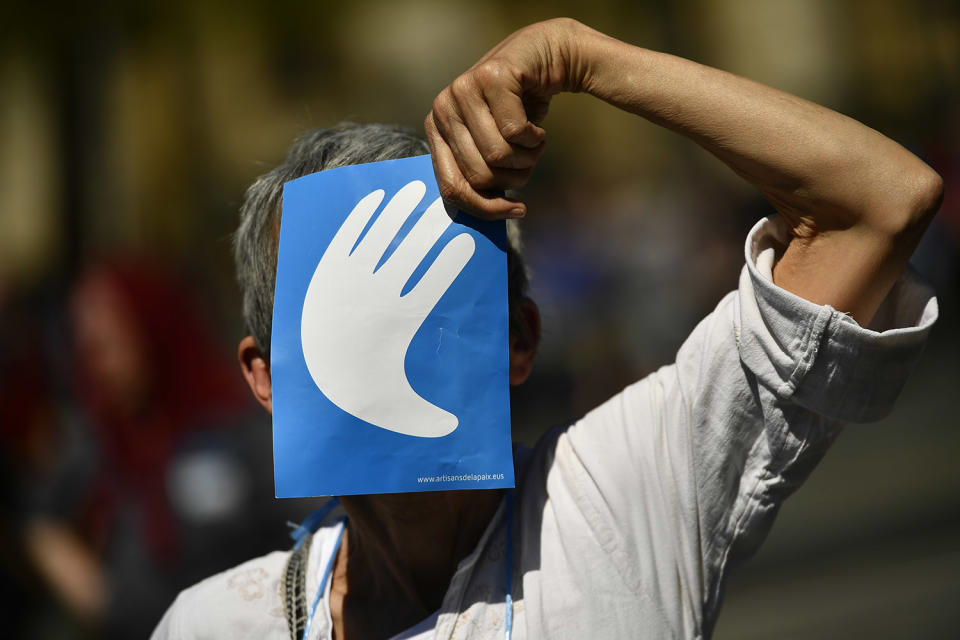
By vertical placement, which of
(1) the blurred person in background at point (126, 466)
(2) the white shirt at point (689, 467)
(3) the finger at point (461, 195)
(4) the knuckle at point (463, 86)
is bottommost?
(1) the blurred person in background at point (126, 466)

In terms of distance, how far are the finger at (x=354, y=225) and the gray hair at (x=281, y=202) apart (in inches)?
4.4

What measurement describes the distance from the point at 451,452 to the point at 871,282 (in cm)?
61

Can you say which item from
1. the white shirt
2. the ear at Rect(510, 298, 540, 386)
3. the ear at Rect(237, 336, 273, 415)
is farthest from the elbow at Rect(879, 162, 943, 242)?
the ear at Rect(237, 336, 273, 415)

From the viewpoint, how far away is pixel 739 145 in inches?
41.9

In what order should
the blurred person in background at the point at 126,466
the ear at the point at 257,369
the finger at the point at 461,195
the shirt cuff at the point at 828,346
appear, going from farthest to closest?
the blurred person in background at the point at 126,466 → the ear at the point at 257,369 → the finger at the point at 461,195 → the shirt cuff at the point at 828,346

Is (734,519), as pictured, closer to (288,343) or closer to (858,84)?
(288,343)

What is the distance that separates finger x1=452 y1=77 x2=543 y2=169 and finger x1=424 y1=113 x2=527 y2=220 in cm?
5

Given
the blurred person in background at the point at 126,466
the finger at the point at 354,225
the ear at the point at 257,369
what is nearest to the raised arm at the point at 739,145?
the finger at the point at 354,225

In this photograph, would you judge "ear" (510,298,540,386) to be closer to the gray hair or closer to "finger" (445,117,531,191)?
the gray hair

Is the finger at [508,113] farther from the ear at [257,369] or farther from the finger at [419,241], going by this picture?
the ear at [257,369]

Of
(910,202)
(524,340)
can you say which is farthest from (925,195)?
(524,340)

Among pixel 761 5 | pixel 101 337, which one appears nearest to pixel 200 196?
pixel 101 337

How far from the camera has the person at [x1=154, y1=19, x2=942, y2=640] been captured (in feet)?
3.34

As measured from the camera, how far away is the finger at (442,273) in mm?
1156
